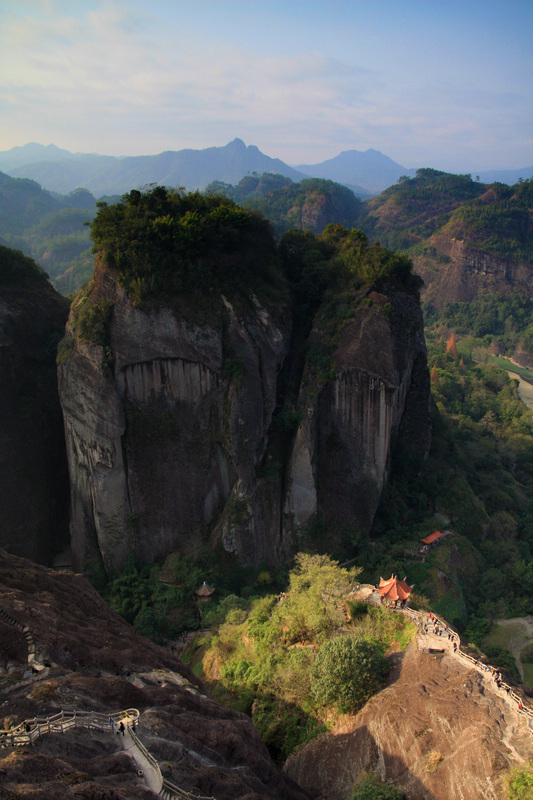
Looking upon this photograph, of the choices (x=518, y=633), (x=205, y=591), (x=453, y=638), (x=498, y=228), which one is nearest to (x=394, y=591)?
(x=453, y=638)

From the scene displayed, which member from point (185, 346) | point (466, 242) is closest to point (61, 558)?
point (185, 346)

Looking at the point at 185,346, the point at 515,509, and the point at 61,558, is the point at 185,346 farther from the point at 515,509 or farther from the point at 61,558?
the point at 515,509

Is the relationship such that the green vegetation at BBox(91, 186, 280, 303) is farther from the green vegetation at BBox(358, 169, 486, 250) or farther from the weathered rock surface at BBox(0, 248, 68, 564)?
the green vegetation at BBox(358, 169, 486, 250)

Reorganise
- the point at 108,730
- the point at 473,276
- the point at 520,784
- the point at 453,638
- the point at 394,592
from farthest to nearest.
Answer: the point at 473,276 < the point at 394,592 < the point at 453,638 < the point at 520,784 < the point at 108,730

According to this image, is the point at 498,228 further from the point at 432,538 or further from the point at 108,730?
the point at 108,730

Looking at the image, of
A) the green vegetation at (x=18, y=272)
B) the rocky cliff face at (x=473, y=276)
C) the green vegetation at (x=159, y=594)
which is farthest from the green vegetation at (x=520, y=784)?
the rocky cliff face at (x=473, y=276)

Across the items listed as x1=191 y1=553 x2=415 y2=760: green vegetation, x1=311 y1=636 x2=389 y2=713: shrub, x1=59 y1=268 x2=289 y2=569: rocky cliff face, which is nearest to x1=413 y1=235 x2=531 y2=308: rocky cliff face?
x1=59 y1=268 x2=289 y2=569: rocky cliff face
